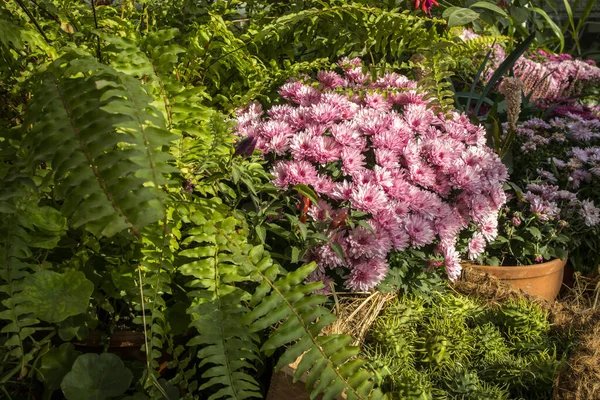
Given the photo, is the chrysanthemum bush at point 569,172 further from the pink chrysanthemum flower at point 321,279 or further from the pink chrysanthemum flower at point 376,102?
the pink chrysanthemum flower at point 321,279

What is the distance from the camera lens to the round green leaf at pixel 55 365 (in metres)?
1.43

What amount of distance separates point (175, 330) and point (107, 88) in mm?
658

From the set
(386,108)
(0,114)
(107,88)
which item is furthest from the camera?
(386,108)

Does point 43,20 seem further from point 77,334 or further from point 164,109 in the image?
point 77,334

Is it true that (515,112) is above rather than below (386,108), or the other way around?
below

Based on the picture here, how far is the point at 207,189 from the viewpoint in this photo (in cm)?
163

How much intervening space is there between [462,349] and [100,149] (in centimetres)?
120

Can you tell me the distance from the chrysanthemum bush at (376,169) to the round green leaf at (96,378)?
0.63 meters

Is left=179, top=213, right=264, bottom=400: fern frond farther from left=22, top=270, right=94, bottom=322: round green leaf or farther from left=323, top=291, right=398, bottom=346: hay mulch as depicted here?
left=323, top=291, right=398, bottom=346: hay mulch

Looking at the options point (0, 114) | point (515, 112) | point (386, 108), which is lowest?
point (515, 112)

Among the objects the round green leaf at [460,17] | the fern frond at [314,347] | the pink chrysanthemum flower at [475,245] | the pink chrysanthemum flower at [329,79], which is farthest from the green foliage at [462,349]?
the round green leaf at [460,17]

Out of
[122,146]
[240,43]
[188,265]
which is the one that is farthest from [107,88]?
[240,43]

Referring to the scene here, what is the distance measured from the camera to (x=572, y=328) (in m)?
1.80

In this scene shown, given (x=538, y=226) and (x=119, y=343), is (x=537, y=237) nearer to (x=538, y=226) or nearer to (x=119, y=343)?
(x=538, y=226)
